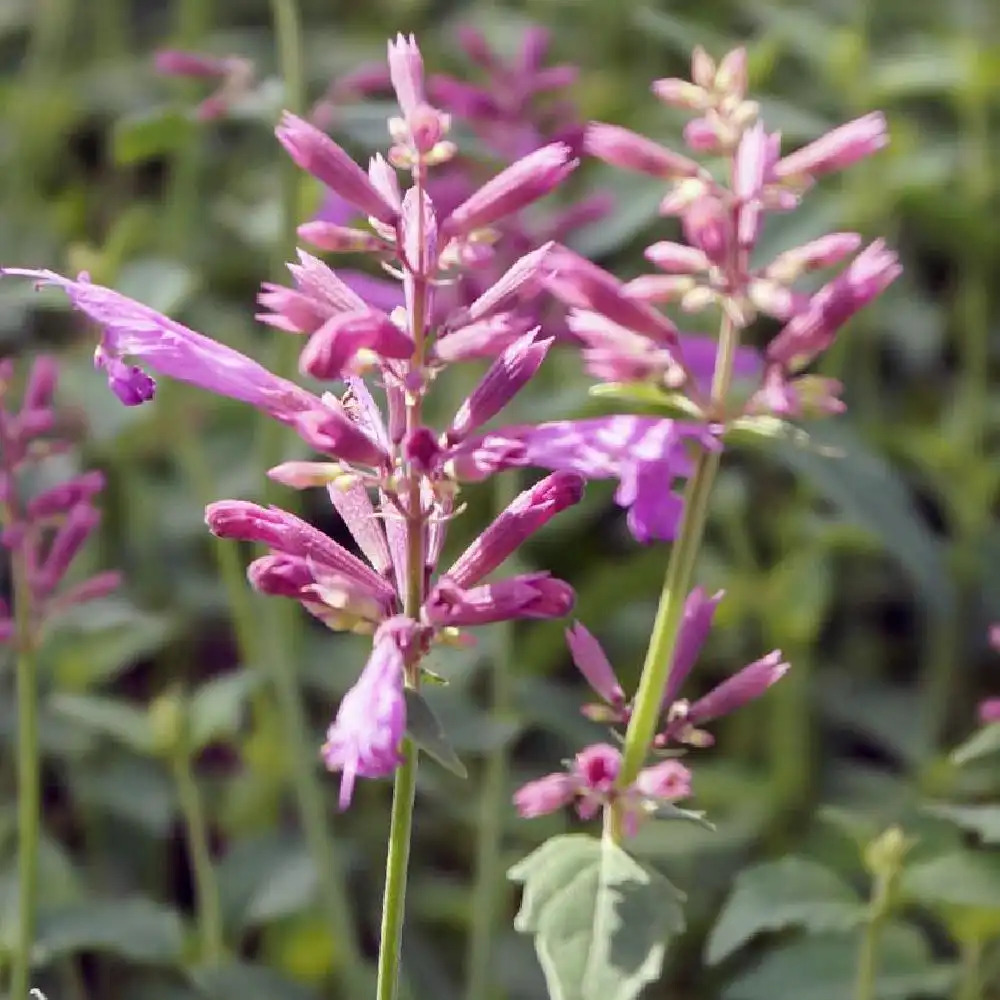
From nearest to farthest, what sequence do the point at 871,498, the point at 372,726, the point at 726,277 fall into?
1. the point at 372,726
2. the point at 726,277
3. the point at 871,498

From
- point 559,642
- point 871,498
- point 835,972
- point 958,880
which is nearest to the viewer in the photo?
point 958,880

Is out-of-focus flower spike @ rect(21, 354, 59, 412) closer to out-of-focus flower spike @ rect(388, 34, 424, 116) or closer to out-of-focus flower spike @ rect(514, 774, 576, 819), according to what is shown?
out-of-focus flower spike @ rect(388, 34, 424, 116)

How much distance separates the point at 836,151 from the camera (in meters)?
1.56

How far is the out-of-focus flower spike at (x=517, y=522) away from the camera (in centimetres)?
144

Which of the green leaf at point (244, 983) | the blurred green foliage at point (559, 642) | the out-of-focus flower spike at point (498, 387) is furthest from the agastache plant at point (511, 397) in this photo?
the green leaf at point (244, 983)

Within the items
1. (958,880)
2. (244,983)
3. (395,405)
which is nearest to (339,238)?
(395,405)

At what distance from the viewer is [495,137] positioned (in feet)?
9.46

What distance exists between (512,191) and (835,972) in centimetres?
125

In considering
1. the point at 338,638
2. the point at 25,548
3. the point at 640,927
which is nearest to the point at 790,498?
the point at 338,638

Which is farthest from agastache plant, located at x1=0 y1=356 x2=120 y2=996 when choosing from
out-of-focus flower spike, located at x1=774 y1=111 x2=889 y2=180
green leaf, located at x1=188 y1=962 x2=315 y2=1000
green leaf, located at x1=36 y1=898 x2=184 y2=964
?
out-of-focus flower spike, located at x1=774 y1=111 x2=889 y2=180

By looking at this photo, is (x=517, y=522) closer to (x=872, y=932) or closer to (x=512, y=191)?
(x=512, y=191)

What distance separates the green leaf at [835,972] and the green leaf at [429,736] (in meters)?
0.94

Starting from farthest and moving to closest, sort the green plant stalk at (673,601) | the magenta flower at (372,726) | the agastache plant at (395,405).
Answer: the green plant stalk at (673,601)
the agastache plant at (395,405)
the magenta flower at (372,726)

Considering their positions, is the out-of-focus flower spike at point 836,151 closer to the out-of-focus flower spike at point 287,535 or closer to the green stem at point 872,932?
the out-of-focus flower spike at point 287,535
